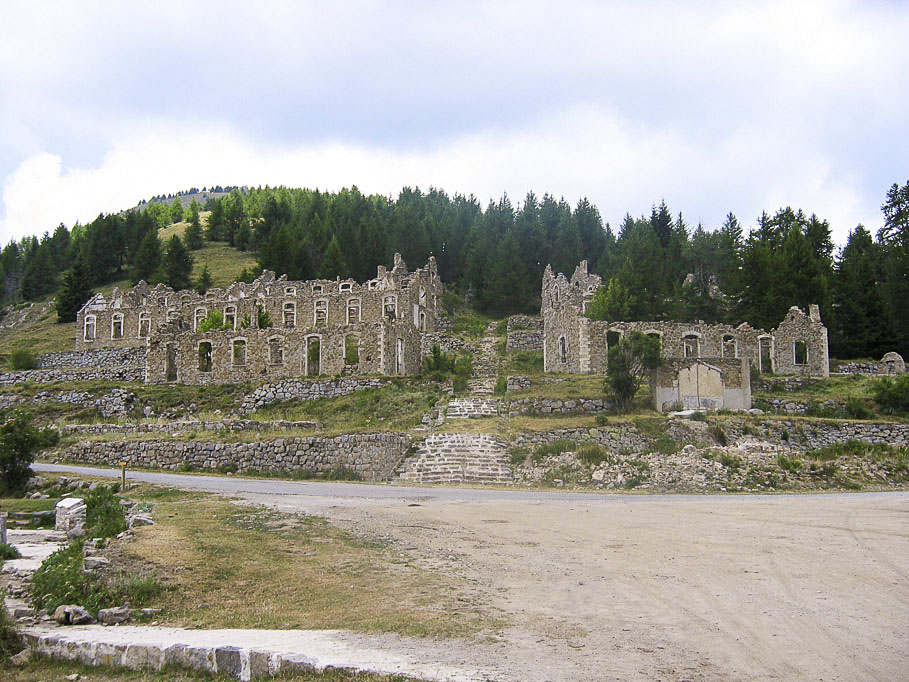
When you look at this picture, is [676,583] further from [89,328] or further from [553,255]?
[553,255]

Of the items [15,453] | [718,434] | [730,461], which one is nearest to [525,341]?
[718,434]

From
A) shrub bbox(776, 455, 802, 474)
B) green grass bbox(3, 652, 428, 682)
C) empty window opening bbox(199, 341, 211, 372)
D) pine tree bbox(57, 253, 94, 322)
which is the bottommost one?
shrub bbox(776, 455, 802, 474)

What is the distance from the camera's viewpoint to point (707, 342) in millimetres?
42000

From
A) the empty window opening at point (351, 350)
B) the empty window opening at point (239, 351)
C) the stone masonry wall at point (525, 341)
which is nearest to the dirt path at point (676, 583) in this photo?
the empty window opening at point (351, 350)

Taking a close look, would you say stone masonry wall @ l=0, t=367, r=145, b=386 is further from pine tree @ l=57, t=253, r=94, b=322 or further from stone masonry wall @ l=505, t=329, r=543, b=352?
stone masonry wall @ l=505, t=329, r=543, b=352

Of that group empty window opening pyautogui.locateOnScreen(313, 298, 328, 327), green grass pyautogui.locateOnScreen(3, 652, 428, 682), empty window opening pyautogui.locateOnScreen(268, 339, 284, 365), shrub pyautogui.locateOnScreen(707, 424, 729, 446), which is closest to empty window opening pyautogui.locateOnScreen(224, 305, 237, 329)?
empty window opening pyautogui.locateOnScreen(313, 298, 328, 327)

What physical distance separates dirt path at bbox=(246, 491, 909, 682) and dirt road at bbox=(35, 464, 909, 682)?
28mm

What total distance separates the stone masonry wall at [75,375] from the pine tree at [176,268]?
2684cm

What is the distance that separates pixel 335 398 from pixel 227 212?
81474mm

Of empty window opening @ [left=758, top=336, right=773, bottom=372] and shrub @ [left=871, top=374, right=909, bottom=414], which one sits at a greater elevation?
empty window opening @ [left=758, top=336, right=773, bottom=372]

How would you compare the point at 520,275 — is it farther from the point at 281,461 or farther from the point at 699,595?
the point at 699,595

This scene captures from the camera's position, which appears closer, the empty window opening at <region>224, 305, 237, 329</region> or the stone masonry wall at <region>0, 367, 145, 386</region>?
the stone masonry wall at <region>0, 367, 145, 386</region>

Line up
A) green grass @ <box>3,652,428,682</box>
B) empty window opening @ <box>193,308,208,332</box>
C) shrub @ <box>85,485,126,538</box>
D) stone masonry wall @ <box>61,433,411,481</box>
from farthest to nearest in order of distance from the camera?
empty window opening @ <box>193,308,208,332</box> < stone masonry wall @ <box>61,433,411,481</box> < shrub @ <box>85,485,126,538</box> < green grass @ <box>3,652,428,682</box>

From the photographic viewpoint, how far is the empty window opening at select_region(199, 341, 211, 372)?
41431mm
